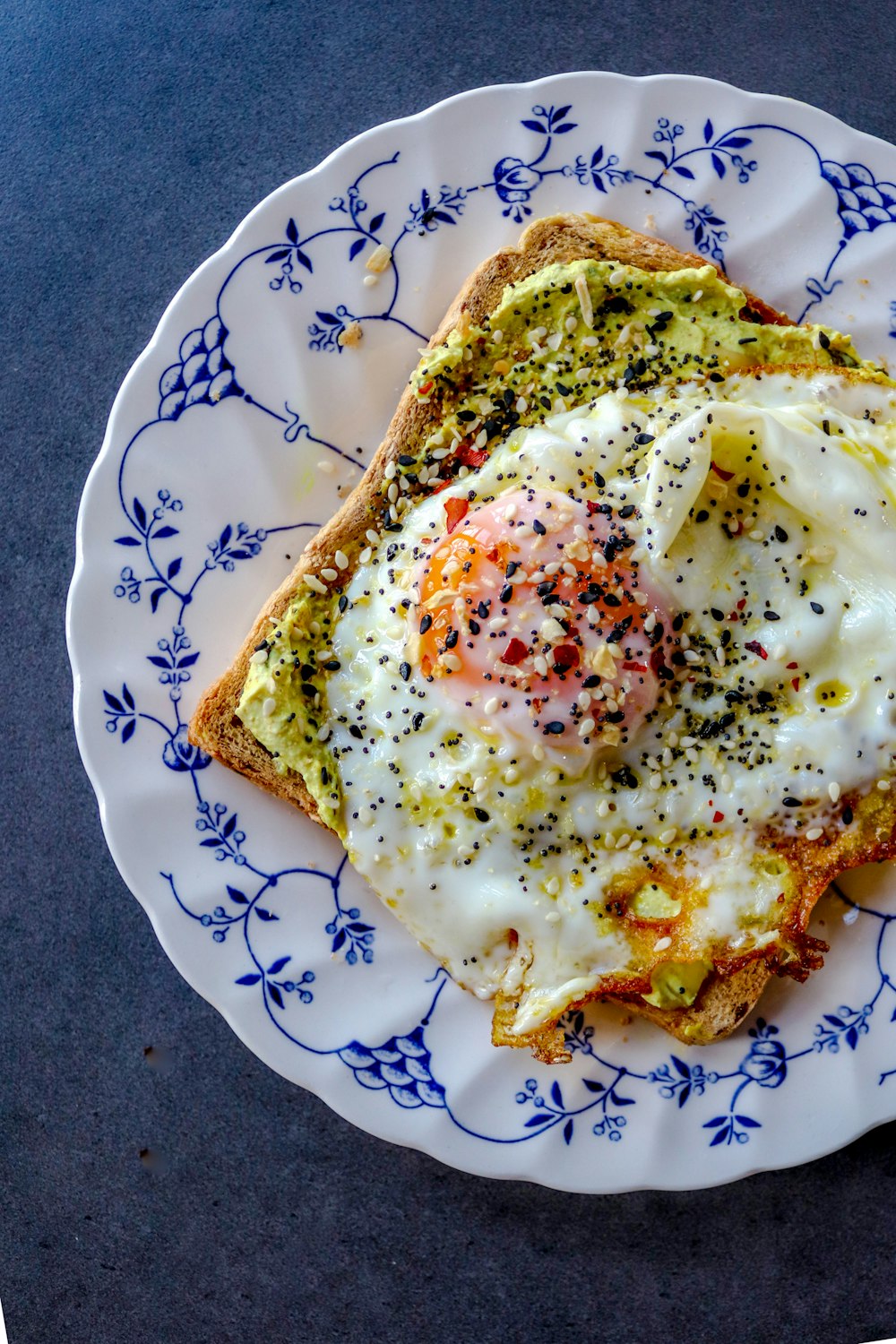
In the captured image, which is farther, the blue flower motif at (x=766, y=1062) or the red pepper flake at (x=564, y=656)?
the blue flower motif at (x=766, y=1062)

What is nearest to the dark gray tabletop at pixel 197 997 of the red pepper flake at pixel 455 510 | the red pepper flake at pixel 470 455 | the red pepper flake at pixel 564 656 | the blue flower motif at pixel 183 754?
the blue flower motif at pixel 183 754

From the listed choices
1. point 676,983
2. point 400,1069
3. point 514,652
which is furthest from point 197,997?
point 514,652

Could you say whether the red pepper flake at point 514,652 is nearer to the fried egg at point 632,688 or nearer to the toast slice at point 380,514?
the fried egg at point 632,688

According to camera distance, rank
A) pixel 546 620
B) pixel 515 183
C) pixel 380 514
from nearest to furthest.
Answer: pixel 546 620
pixel 380 514
pixel 515 183

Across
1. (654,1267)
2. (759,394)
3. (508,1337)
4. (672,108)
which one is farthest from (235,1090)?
(672,108)

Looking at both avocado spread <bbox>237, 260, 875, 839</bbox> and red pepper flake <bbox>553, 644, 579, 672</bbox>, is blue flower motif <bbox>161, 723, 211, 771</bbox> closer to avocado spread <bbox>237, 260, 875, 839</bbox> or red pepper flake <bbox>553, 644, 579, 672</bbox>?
avocado spread <bbox>237, 260, 875, 839</bbox>

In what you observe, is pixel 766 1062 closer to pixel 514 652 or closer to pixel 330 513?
pixel 514 652

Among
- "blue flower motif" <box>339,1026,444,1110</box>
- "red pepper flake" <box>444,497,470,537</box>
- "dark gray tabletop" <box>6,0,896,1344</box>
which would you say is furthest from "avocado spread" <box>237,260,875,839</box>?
"dark gray tabletop" <box>6,0,896,1344</box>
